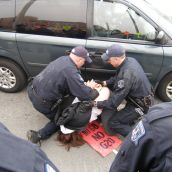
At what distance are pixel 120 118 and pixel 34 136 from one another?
3.74ft

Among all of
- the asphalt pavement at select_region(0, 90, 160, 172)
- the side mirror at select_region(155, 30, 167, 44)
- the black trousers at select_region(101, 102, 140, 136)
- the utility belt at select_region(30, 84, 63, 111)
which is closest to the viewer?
the asphalt pavement at select_region(0, 90, 160, 172)

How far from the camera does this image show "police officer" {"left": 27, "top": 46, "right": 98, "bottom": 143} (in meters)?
3.79

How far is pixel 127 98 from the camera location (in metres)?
4.03

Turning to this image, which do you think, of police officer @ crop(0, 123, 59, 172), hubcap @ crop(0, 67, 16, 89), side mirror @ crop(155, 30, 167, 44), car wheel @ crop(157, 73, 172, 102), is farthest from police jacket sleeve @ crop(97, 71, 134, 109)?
police officer @ crop(0, 123, 59, 172)

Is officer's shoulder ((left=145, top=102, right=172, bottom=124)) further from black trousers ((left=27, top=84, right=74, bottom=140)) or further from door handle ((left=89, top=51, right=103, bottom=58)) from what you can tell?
door handle ((left=89, top=51, right=103, bottom=58))

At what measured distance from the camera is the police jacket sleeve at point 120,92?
3781 millimetres

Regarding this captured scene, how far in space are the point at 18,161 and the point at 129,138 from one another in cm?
77

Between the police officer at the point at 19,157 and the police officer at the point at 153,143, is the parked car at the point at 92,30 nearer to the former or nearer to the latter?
the police officer at the point at 153,143

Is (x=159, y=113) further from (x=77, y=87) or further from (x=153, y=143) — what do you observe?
(x=77, y=87)

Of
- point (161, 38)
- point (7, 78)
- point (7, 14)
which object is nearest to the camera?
point (161, 38)

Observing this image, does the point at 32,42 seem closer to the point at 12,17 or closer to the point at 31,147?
the point at 12,17

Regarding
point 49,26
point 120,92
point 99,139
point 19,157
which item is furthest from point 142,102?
point 19,157

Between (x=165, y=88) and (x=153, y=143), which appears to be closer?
(x=153, y=143)

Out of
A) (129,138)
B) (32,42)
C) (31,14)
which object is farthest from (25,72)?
(129,138)
